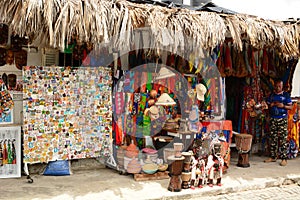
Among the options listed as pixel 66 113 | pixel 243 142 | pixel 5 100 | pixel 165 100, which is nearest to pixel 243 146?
pixel 243 142

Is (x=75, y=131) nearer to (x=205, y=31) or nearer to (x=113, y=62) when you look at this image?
(x=113, y=62)

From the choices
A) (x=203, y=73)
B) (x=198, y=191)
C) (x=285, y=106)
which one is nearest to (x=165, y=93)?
(x=203, y=73)

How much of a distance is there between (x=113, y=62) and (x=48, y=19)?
195 cm

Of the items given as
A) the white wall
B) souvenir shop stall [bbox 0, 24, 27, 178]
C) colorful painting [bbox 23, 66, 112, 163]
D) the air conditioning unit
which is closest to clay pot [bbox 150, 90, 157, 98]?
colorful painting [bbox 23, 66, 112, 163]

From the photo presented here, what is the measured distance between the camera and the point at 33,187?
5.20m

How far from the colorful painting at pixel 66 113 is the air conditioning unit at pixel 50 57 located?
0.93ft

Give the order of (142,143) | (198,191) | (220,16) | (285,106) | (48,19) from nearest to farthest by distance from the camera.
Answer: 1. (48,19)
2. (198,191)
3. (220,16)
4. (142,143)
5. (285,106)

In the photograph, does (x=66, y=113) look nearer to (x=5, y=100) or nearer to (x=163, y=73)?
(x=5, y=100)

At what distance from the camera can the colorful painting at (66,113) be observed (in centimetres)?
560

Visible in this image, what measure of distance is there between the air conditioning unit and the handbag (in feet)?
2.35

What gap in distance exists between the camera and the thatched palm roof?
14.5 feet

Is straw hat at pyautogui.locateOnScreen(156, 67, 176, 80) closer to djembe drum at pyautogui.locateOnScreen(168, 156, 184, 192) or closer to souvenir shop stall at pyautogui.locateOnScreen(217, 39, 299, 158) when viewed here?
souvenir shop stall at pyautogui.locateOnScreen(217, 39, 299, 158)

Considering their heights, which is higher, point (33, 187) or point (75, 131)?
point (75, 131)

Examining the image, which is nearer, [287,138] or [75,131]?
[75,131]
